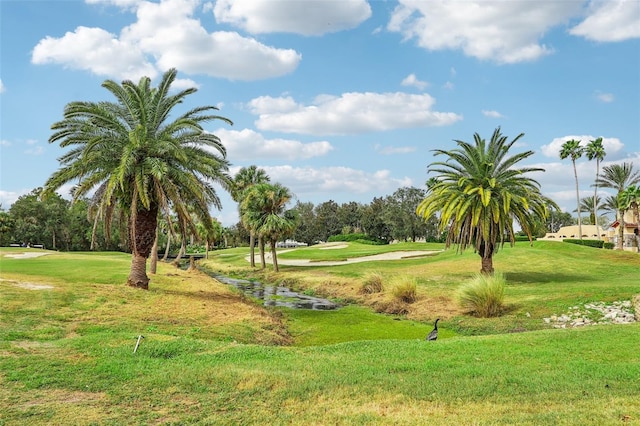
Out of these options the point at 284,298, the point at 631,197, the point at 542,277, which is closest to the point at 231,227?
the point at 631,197

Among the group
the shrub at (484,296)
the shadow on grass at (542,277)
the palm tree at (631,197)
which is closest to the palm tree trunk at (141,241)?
the shrub at (484,296)

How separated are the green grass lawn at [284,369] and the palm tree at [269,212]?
79.8 ft

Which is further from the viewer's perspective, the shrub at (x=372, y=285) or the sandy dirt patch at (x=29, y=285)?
the shrub at (x=372, y=285)

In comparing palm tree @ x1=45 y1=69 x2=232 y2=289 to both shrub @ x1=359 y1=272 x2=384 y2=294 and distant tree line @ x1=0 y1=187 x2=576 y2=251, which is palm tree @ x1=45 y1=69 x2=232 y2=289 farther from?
shrub @ x1=359 y1=272 x2=384 y2=294

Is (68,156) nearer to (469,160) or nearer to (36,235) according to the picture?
(469,160)

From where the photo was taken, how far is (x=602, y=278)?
1109 inches

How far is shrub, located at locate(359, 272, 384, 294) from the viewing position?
91.4 ft

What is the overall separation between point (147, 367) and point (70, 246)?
87653mm

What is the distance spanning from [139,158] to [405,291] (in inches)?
570

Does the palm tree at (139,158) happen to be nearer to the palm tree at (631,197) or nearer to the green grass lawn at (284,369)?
the green grass lawn at (284,369)

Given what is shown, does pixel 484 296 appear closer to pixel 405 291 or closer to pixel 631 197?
pixel 405 291

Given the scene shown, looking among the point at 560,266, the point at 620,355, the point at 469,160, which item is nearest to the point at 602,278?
the point at 560,266

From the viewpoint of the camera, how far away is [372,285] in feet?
92.4

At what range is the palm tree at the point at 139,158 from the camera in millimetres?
20719
